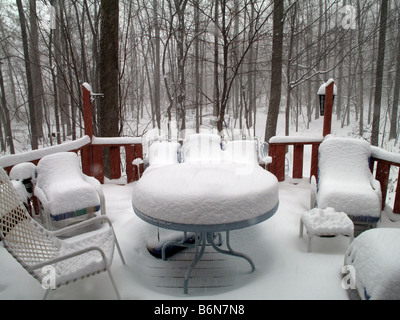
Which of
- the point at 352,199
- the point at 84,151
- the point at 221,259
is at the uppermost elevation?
the point at 84,151

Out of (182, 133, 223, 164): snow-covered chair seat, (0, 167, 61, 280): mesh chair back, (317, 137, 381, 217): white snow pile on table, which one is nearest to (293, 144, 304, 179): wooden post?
(317, 137, 381, 217): white snow pile on table

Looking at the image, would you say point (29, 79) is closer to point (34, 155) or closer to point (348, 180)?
point (34, 155)

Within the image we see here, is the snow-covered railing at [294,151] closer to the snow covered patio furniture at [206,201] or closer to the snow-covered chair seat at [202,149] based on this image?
the snow-covered chair seat at [202,149]

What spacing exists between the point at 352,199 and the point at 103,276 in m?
2.28

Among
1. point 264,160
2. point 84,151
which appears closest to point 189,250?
point 264,160

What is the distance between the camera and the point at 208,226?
1.78 metres

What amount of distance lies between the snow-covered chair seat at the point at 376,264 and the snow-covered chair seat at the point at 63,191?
2292mm

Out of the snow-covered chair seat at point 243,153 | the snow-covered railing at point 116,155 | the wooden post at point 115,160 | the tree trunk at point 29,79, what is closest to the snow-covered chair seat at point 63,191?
the snow-covered railing at point 116,155

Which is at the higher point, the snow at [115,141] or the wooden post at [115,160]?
the snow at [115,141]

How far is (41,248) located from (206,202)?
3.68ft

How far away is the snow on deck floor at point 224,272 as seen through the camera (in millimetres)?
1809

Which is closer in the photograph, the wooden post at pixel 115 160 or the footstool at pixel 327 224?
the footstool at pixel 327 224

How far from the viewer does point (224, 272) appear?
7.27 ft
